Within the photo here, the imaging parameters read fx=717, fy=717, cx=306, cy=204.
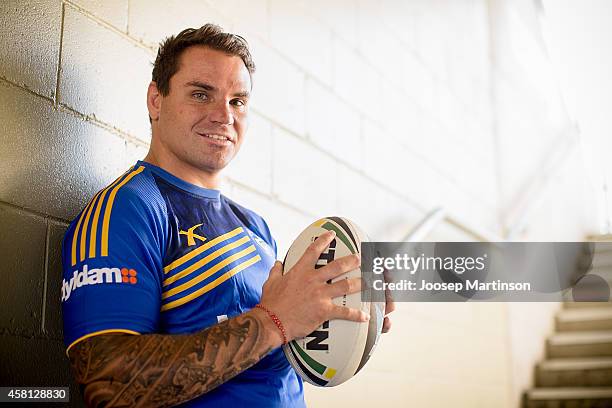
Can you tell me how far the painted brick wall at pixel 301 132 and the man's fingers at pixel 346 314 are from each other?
2.00 ft

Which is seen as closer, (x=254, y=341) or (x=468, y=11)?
(x=254, y=341)

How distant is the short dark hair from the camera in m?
1.63

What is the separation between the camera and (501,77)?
16.7ft

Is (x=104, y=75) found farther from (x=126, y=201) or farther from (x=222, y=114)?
(x=126, y=201)

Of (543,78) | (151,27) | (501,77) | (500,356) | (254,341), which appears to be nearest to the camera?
(254,341)

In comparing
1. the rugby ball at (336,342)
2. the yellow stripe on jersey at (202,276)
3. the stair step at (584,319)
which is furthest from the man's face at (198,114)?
the stair step at (584,319)

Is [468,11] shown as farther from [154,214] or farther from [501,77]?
[154,214]

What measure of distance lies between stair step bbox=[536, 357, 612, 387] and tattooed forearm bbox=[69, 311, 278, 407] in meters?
3.40

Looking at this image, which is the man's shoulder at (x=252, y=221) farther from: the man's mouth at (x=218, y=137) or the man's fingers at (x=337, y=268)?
the man's fingers at (x=337, y=268)

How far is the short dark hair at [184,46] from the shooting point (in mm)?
1634

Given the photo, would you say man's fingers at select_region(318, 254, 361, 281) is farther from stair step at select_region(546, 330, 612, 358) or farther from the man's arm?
stair step at select_region(546, 330, 612, 358)

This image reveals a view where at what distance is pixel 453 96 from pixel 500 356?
1.51 meters

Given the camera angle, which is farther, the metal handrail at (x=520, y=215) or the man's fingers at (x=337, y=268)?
the metal handrail at (x=520, y=215)

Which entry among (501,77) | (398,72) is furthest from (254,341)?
(501,77)
